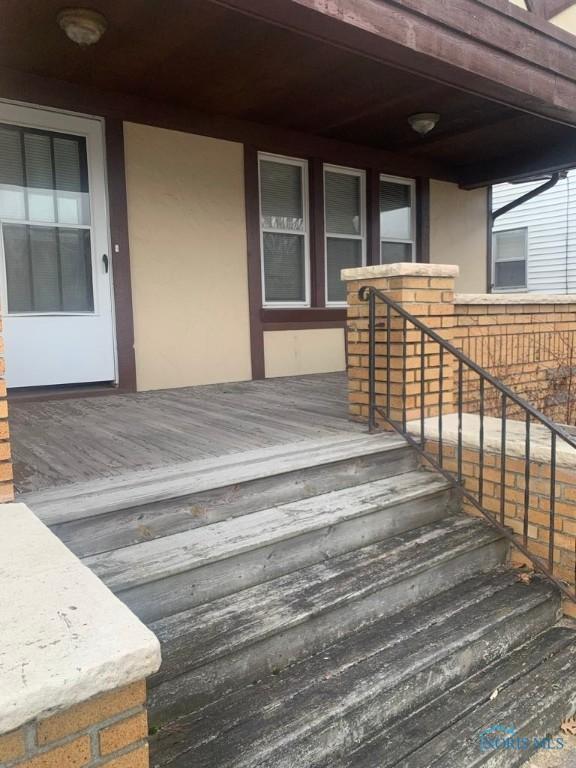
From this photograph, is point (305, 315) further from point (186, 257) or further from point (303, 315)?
point (186, 257)

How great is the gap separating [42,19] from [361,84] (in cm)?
228

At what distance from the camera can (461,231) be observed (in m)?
7.41

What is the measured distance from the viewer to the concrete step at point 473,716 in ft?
5.39

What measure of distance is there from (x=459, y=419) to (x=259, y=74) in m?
3.05

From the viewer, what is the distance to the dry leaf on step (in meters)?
1.96

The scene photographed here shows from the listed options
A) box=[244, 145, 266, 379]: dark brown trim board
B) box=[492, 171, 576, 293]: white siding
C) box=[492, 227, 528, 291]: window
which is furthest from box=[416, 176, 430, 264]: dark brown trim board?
box=[492, 227, 528, 291]: window

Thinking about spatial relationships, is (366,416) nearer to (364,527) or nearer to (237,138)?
(364,527)

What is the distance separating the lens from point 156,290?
491 centimetres

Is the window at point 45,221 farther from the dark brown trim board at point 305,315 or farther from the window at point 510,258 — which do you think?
the window at point 510,258

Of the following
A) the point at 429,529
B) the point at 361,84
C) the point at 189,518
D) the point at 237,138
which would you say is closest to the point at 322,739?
the point at 189,518

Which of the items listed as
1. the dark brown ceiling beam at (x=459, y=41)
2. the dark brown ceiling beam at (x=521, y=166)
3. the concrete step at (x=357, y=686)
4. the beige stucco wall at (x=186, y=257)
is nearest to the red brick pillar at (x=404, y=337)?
the concrete step at (x=357, y=686)

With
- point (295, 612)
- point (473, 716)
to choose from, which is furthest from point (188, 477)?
point (473, 716)

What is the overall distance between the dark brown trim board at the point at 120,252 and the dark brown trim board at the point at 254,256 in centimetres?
118

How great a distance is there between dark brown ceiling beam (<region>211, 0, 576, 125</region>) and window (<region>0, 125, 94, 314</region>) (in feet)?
6.91
